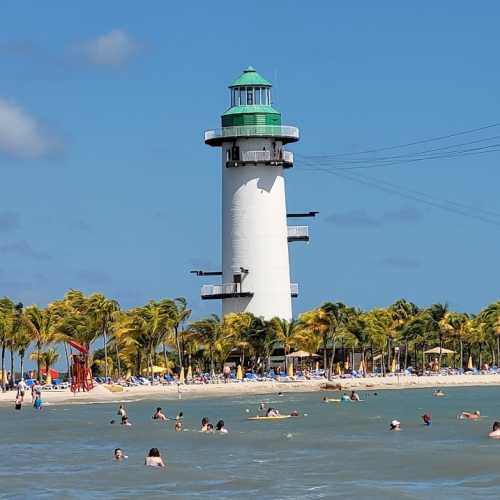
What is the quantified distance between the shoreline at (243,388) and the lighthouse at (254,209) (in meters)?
6.75

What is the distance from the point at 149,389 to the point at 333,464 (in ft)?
149

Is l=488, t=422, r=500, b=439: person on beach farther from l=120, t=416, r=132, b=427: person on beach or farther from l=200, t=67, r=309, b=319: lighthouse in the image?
l=200, t=67, r=309, b=319: lighthouse

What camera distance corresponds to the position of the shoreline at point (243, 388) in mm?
80375

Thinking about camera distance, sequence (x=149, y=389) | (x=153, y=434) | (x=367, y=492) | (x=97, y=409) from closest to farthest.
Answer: (x=367, y=492) < (x=153, y=434) < (x=97, y=409) < (x=149, y=389)

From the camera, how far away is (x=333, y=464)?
44.2 m

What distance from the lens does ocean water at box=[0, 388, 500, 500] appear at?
37750 millimetres

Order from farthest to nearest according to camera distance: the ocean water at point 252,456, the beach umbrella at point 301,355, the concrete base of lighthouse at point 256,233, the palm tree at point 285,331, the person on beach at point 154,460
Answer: the beach umbrella at point 301,355
the palm tree at point 285,331
the concrete base of lighthouse at point 256,233
the person on beach at point 154,460
the ocean water at point 252,456

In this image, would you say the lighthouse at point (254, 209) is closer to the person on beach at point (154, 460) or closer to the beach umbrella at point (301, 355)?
the beach umbrella at point (301, 355)

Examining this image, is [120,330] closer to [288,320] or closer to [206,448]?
[288,320]

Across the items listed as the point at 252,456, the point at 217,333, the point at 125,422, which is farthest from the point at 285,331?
the point at 252,456

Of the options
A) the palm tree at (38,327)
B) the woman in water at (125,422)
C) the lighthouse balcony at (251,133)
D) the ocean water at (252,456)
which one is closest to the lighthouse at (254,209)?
the lighthouse balcony at (251,133)

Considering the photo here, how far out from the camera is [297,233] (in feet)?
338

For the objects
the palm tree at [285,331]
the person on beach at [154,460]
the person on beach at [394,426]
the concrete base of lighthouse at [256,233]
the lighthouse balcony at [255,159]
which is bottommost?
the person on beach at [154,460]

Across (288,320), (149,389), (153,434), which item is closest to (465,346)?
(288,320)
